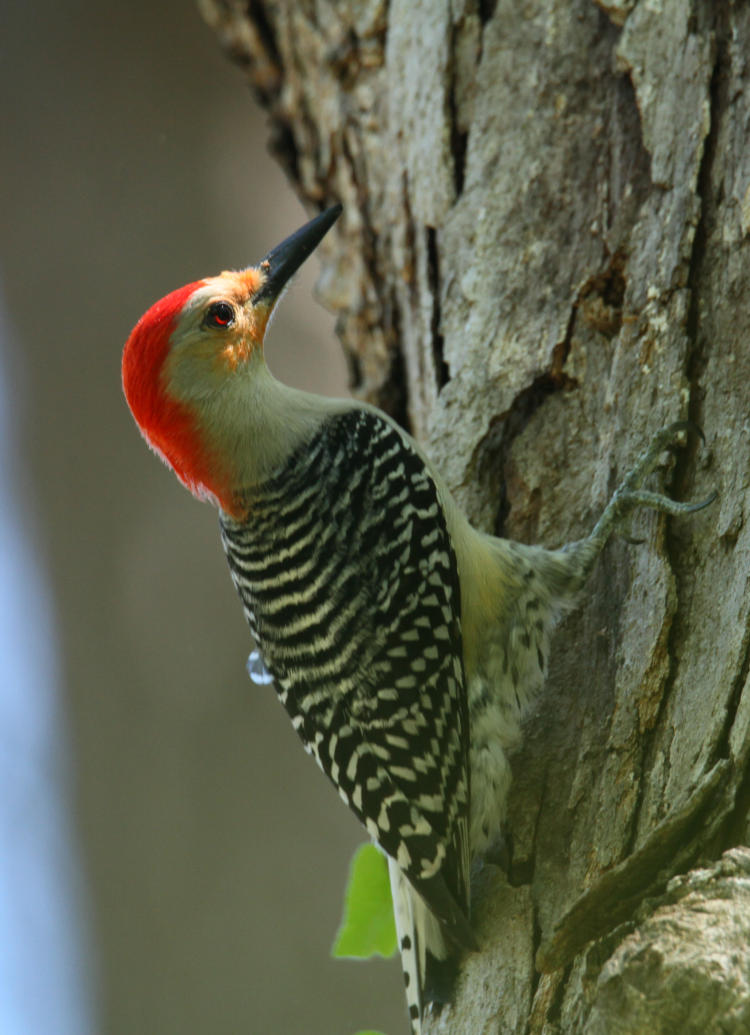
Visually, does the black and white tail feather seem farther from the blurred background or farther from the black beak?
the blurred background

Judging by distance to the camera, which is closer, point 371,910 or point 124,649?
point 371,910

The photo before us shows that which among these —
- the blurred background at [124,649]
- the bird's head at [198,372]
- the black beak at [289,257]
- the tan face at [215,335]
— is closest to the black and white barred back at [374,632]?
the bird's head at [198,372]

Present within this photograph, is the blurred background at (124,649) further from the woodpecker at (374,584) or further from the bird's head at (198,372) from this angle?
the woodpecker at (374,584)

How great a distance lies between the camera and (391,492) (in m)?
2.84

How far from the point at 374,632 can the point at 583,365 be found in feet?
3.23

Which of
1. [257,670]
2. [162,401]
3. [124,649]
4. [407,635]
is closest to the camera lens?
[407,635]

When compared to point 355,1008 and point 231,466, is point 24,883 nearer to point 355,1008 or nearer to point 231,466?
point 355,1008

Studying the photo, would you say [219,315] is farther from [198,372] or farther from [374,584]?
[374,584]

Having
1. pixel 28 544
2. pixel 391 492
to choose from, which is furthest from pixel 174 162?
pixel 391 492

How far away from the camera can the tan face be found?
295 cm

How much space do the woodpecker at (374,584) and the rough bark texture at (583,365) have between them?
0.10m

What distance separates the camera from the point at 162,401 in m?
2.94

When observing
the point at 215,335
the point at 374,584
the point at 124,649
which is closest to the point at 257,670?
the point at 374,584

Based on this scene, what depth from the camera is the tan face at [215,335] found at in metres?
2.95
